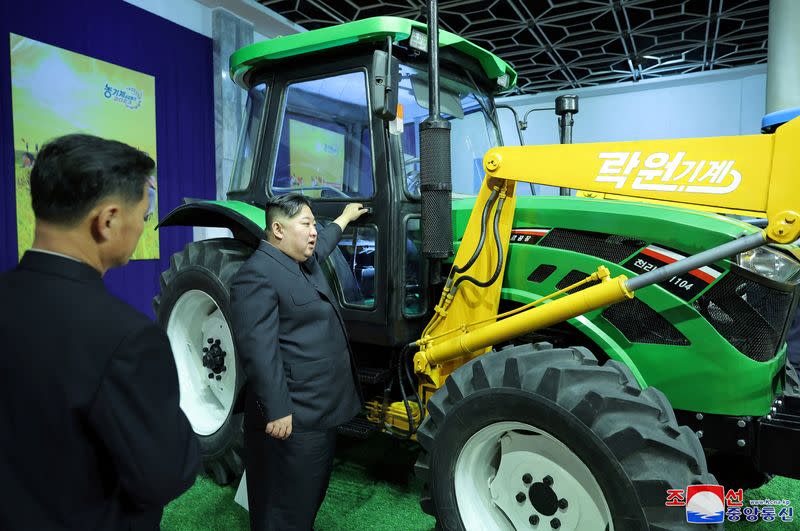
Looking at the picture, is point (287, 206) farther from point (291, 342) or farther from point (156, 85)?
point (156, 85)

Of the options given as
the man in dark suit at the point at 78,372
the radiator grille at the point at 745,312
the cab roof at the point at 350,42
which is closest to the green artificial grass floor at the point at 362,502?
the radiator grille at the point at 745,312

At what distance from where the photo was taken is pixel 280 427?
1.90 m

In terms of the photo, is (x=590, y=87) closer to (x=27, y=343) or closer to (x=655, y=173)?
(x=655, y=173)

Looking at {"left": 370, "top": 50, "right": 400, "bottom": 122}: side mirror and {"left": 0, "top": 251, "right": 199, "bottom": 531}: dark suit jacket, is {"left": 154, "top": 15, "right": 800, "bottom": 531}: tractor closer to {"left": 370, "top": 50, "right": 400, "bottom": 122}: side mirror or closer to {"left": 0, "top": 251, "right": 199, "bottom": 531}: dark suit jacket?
{"left": 370, "top": 50, "right": 400, "bottom": 122}: side mirror

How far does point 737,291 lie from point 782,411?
1.49 ft

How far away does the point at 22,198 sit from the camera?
165 inches

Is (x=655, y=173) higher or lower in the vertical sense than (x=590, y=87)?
lower

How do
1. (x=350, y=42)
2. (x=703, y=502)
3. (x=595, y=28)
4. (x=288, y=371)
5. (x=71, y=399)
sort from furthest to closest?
(x=595, y=28), (x=350, y=42), (x=288, y=371), (x=703, y=502), (x=71, y=399)

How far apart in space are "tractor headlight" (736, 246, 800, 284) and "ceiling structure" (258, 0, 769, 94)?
4883 millimetres

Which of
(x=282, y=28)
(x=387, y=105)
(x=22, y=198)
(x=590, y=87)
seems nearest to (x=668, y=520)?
(x=387, y=105)

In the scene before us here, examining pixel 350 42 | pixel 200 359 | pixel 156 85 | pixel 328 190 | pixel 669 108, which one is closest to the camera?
pixel 350 42

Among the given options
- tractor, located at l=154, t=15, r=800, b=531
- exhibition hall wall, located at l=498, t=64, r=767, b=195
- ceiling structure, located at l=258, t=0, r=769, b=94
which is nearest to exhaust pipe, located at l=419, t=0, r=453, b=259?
tractor, located at l=154, t=15, r=800, b=531

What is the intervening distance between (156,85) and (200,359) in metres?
3.21

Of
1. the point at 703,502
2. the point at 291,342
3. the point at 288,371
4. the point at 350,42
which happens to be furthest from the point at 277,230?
the point at 703,502
